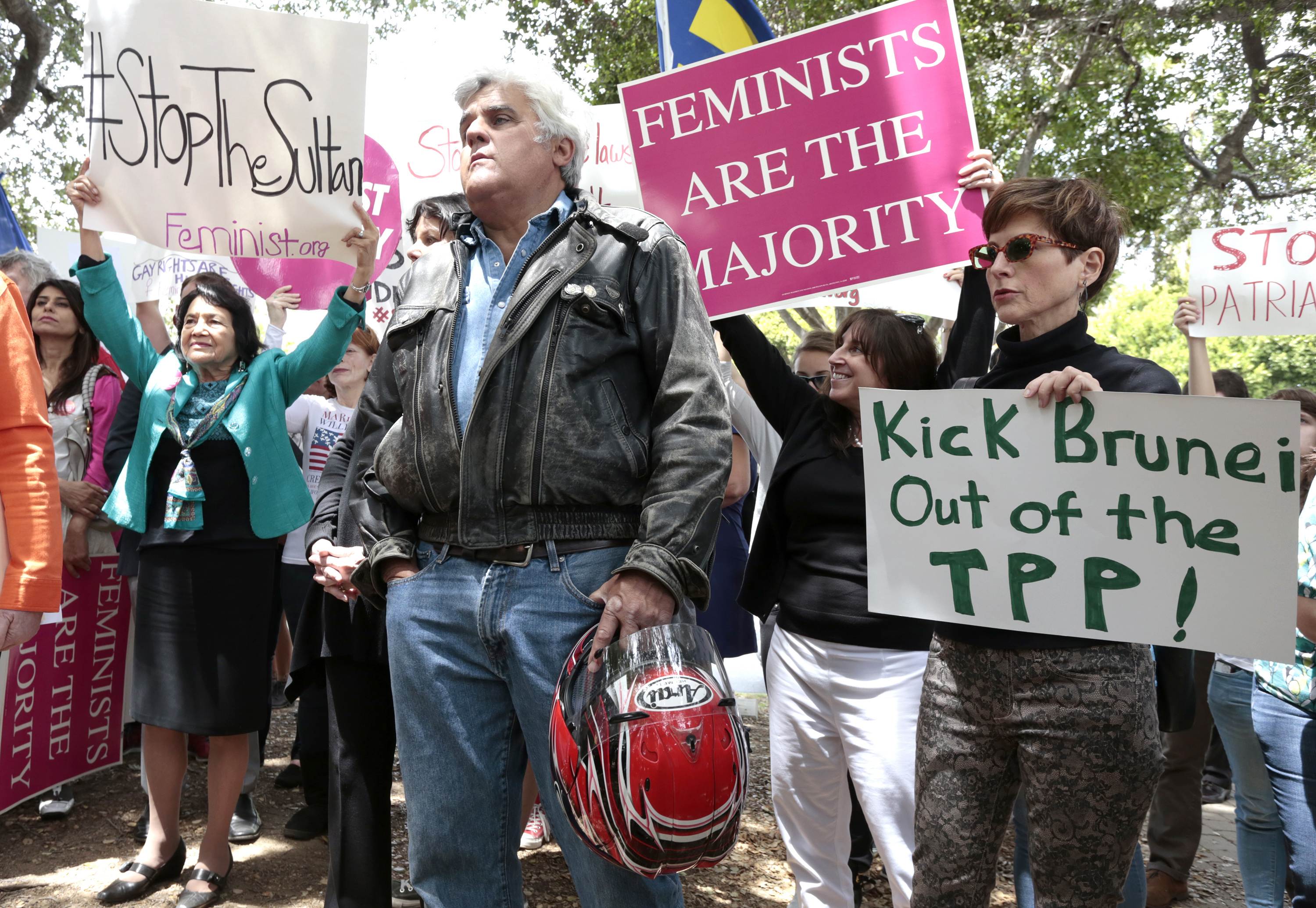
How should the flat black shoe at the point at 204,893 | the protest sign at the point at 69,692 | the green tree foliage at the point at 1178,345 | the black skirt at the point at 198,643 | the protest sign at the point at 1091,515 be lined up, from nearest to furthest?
1. the protest sign at the point at 1091,515
2. the flat black shoe at the point at 204,893
3. the black skirt at the point at 198,643
4. the protest sign at the point at 69,692
5. the green tree foliage at the point at 1178,345

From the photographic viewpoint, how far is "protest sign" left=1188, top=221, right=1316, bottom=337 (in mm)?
4918

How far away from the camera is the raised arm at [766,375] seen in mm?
3211

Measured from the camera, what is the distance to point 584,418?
6.70ft

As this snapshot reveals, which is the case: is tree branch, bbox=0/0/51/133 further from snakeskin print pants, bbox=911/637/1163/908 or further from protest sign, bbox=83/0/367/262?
snakeskin print pants, bbox=911/637/1163/908

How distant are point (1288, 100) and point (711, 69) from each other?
1110 cm

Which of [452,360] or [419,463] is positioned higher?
[452,360]

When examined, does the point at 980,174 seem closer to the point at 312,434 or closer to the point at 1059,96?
the point at 312,434

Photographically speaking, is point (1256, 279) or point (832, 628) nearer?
point (832, 628)

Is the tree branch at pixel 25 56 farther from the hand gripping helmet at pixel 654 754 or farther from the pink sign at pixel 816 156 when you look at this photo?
the hand gripping helmet at pixel 654 754

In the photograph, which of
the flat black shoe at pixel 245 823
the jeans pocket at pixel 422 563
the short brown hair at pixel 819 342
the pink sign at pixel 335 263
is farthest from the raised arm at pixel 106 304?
the short brown hair at pixel 819 342

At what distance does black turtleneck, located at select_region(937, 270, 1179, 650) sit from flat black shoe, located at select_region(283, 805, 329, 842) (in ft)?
8.90

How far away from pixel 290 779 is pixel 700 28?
3540 mm

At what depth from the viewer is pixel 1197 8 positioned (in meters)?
11.4

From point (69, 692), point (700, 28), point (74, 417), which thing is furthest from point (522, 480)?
point (69, 692)
